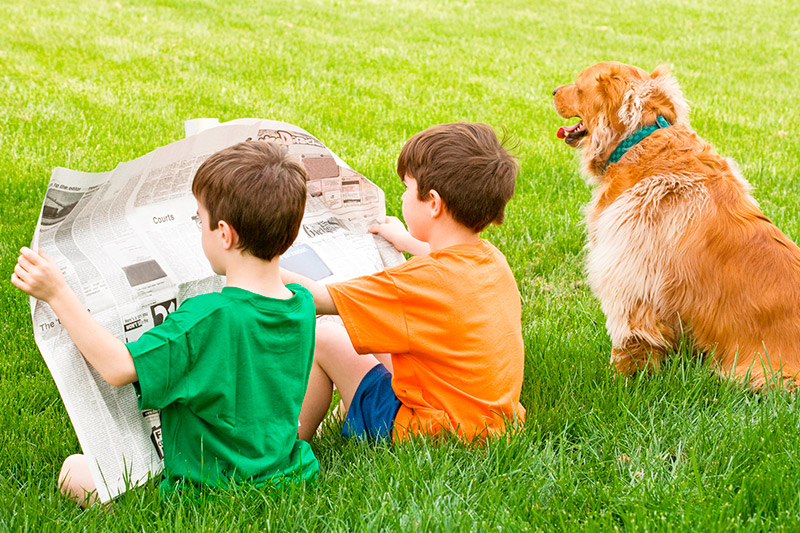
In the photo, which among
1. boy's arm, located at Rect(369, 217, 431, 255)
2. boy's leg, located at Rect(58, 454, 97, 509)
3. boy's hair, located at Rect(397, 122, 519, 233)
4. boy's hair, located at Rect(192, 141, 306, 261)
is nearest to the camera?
boy's hair, located at Rect(192, 141, 306, 261)

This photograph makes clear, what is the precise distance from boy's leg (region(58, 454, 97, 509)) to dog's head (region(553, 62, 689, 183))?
2355 mm

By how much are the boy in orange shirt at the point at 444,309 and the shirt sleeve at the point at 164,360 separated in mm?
477

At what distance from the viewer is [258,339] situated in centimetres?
208

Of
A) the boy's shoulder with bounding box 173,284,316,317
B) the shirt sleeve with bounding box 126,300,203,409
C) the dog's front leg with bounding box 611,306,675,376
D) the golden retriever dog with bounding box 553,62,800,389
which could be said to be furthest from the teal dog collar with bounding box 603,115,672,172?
the shirt sleeve with bounding box 126,300,203,409

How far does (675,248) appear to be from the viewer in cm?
290

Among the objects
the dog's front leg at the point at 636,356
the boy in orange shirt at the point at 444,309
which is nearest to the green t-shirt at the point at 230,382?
the boy in orange shirt at the point at 444,309

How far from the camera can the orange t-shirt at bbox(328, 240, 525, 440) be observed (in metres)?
2.30

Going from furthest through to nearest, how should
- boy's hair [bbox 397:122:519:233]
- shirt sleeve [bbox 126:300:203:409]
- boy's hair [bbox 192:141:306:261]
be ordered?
boy's hair [bbox 397:122:519:233] → boy's hair [bbox 192:141:306:261] → shirt sleeve [bbox 126:300:203:409]

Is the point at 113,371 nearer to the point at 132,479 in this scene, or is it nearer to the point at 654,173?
the point at 132,479

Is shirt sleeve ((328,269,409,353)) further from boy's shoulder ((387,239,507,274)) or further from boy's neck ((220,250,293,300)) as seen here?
boy's neck ((220,250,293,300))

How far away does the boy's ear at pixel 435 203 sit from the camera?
244 centimetres

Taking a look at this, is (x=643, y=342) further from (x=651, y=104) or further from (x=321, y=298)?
(x=321, y=298)

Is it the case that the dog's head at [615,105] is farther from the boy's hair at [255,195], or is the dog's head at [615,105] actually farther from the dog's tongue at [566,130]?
the boy's hair at [255,195]

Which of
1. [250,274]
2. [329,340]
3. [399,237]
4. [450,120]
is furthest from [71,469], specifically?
[450,120]
